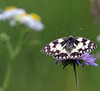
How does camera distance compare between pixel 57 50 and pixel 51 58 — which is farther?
pixel 51 58

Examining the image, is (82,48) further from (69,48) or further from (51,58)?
(51,58)

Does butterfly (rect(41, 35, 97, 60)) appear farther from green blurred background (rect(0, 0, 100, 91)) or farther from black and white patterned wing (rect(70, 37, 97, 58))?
green blurred background (rect(0, 0, 100, 91))

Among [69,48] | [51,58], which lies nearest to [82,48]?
[69,48]

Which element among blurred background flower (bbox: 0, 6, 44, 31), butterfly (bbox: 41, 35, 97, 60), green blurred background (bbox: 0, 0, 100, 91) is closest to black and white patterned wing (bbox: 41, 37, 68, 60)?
butterfly (bbox: 41, 35, 97, 60)

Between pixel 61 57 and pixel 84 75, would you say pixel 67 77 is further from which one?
pixel 61 57

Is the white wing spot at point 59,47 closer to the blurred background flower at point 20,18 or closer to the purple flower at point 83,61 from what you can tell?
the purple flower at point 83,61

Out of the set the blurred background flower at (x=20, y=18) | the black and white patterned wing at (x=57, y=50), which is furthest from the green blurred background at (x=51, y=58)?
the black and white patterned wing at (x=57, y=50)

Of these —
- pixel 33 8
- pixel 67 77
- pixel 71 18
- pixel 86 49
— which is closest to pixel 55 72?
pixel 67 77
